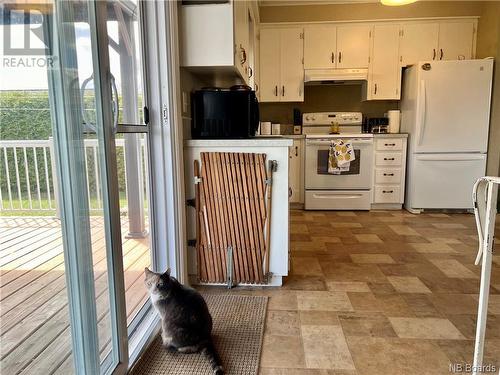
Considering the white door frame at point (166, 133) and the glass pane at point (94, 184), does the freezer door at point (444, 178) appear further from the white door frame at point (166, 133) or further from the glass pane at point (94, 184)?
the glass pane at point (94, 184)

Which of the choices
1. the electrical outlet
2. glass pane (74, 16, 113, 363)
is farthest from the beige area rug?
the electrical outlet

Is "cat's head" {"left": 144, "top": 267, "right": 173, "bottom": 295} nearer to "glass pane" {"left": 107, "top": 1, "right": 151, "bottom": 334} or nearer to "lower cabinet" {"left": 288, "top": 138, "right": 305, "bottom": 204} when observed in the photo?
"glass pane" {"left": 107, "top": 1, "right": 151, "bottom": 334}

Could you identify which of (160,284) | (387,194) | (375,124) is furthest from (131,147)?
(375,124)

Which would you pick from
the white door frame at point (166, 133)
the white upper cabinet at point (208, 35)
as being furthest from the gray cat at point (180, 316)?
the white upper cabinet at point (208, 35)

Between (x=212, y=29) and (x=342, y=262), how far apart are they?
1909 millimetres

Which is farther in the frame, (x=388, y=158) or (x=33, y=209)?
(x=388, y=158)

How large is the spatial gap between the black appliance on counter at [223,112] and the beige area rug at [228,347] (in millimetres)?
1068

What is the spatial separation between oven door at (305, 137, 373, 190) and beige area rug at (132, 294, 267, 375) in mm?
2548

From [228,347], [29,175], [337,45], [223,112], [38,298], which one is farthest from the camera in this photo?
[337,45]

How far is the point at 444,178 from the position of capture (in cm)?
427

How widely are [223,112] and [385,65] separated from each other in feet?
10.5

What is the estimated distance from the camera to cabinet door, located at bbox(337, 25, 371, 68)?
459 centimetres

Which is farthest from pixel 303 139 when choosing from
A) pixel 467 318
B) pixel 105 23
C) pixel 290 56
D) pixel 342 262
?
pixel 105 23

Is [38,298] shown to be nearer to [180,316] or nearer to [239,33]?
[180,316]
